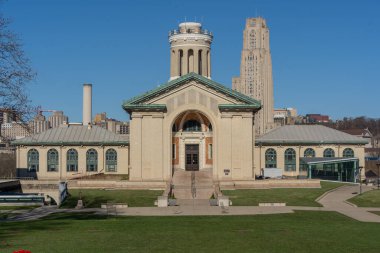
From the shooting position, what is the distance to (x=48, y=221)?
115 ft

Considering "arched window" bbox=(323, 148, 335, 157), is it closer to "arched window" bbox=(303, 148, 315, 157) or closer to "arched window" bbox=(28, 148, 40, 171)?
"arched window" bbox=(303, 148, 315, 157)

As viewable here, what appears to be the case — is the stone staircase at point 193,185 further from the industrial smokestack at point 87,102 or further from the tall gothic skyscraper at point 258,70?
the tall gothic skyscraper at point 258,70

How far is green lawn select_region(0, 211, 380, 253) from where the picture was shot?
23.6 metres

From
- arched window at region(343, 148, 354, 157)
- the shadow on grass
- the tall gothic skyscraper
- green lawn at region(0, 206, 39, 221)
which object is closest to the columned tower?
arched window at region(343, 148, 354, 157)

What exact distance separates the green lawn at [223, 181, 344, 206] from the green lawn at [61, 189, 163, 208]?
694 cm

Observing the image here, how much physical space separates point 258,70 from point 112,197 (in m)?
143

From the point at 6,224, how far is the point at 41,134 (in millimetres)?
42629

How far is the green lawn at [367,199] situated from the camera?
46.5m

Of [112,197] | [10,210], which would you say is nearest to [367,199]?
[112,197]

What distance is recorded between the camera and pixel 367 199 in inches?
1912

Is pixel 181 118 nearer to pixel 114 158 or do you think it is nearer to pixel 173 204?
pixel 114 158

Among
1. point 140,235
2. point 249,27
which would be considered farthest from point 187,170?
point 249,27

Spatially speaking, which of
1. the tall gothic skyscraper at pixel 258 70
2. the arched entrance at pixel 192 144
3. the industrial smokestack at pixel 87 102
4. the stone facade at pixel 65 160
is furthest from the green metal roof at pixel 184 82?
the tall gothic skyscraper at pixel 258 70

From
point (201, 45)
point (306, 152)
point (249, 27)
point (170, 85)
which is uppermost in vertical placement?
point (249, 27)
